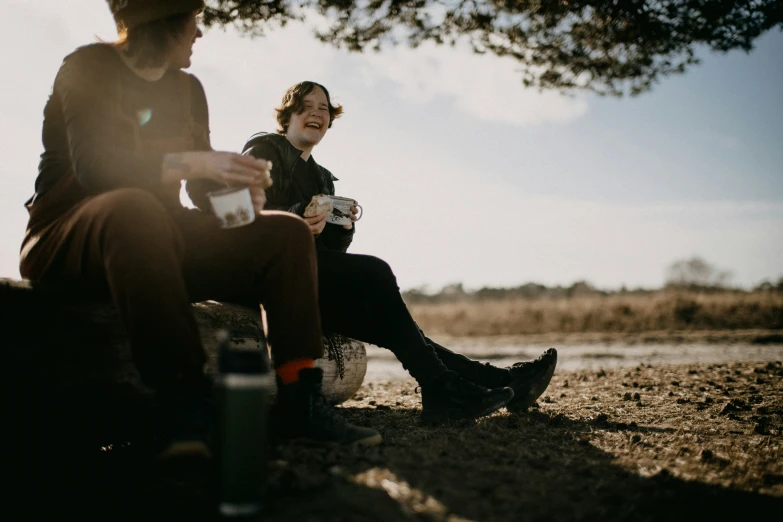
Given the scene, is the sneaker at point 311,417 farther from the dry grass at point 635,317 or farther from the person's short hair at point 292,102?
the dry grass at point 635,317

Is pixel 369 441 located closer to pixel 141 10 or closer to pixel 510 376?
pixel 510 376

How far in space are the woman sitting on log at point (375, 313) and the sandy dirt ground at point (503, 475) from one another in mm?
165

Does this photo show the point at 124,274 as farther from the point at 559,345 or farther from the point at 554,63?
the point at 559,345

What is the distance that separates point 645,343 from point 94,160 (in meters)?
12.6

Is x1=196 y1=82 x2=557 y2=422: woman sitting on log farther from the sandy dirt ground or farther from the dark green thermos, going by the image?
the dark green thermos

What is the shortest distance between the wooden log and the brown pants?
0.47 feet

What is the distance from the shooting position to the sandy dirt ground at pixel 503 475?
70.2 inches

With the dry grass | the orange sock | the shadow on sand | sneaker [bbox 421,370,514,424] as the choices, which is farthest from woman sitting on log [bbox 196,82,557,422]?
the dry grass

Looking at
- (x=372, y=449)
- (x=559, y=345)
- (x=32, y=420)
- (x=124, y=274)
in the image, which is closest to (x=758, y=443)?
(x=372, y=449)

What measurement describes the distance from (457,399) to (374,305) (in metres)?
0.65

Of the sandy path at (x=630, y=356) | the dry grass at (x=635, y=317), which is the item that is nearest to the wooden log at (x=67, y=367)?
the sandy path at (x=630, y=356)

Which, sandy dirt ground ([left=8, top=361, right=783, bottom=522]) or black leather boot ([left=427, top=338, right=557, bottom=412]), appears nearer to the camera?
sandy dirt ground ([left=8, top=361, right=783, bottom=522])

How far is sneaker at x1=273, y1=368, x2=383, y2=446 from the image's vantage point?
2.33m

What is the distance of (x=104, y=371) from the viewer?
2.29 meters
